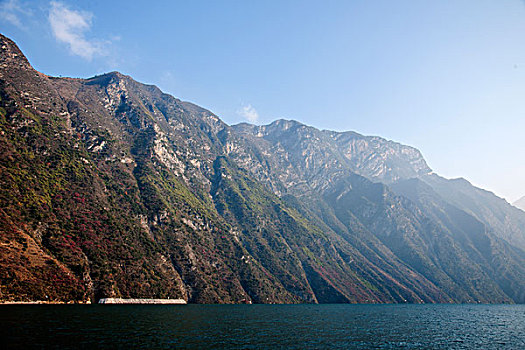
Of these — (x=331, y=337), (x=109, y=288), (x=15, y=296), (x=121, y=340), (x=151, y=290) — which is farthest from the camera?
(x=151, y=290)

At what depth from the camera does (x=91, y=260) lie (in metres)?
158

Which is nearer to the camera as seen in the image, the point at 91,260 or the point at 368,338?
the point at 368,338

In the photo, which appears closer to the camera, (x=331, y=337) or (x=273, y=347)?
(x=273, y=347)

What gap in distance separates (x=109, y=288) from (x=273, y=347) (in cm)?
12169

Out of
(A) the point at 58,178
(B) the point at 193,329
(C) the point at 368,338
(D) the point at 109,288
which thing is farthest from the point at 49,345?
(A) the point at 58,178

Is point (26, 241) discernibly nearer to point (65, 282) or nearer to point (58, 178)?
point (65, 282)

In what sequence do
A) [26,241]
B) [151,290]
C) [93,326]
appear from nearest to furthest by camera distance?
[93,326]
[26,241]
[151,290]

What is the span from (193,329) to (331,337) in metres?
34.7

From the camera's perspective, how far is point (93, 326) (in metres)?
70.8

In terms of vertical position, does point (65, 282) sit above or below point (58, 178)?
below

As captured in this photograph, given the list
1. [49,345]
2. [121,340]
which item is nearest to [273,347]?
[121,340]

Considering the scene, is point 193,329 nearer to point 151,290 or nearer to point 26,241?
point 26,241

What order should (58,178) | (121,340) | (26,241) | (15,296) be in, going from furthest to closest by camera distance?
(58,178) → (26,241) → (15,296) → (121,340)

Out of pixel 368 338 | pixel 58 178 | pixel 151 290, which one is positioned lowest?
pixel 151 290
